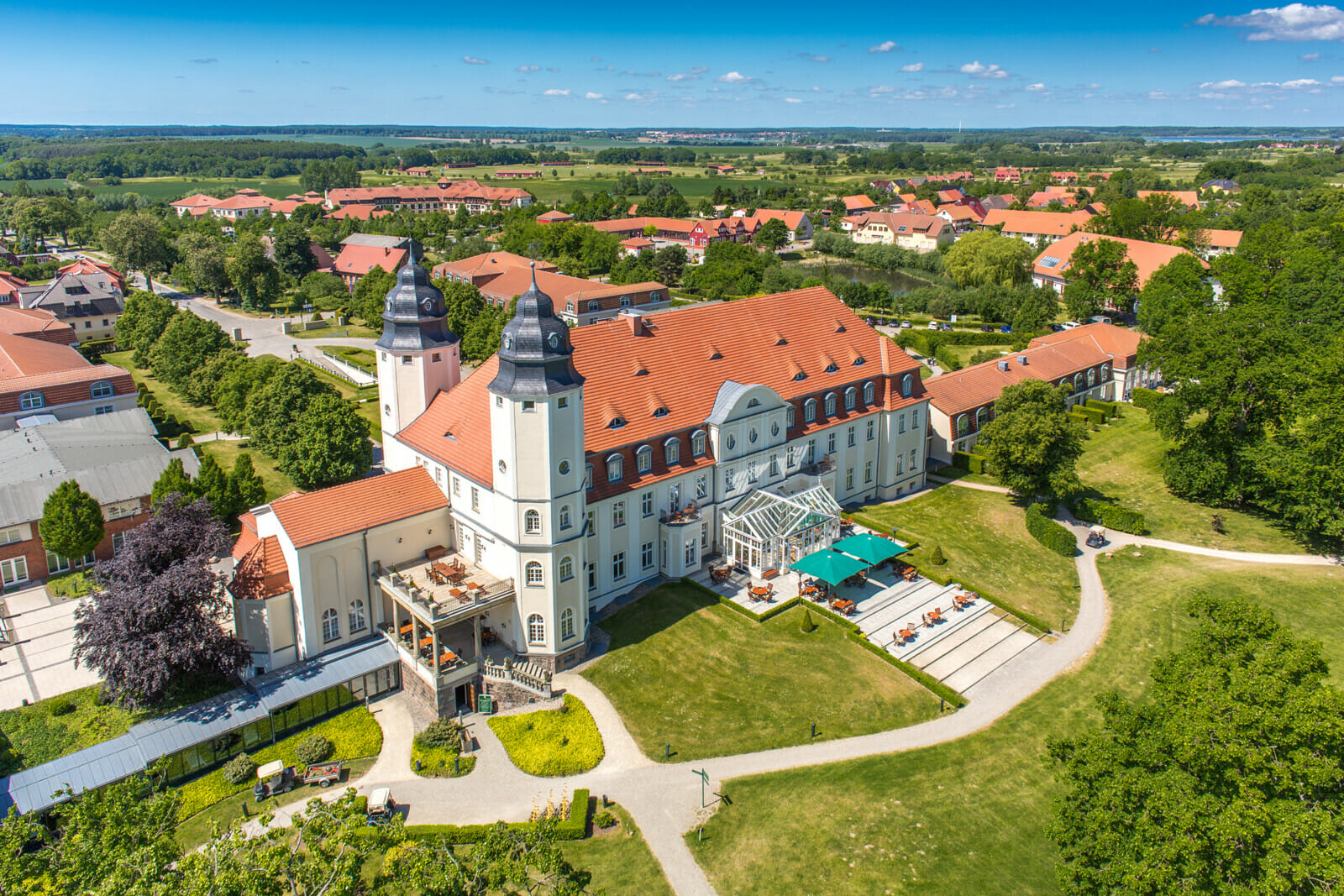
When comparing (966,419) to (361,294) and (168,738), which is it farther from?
(361,294)

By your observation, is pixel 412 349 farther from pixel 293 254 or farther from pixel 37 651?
pixel 293 254

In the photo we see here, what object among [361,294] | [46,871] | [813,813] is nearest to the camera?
[46,871]

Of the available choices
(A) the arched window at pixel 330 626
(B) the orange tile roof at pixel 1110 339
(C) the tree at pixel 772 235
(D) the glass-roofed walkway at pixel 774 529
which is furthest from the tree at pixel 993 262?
(A) the arched window at pixel 330 626

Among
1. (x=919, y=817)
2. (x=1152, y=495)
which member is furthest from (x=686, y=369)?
(x=1152, y=495)

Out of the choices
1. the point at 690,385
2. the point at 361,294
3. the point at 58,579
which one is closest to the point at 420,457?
the point at 690,385

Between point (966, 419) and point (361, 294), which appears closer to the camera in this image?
point (966, 419)
